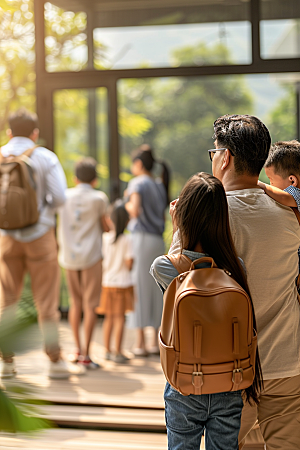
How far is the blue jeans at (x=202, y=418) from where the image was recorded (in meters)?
1.41

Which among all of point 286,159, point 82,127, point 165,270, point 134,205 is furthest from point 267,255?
point 82,127

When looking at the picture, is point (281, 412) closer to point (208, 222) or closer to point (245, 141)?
point (208, 222)

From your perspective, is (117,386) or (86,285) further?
(86,285)

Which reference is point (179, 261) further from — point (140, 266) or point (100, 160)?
point (100, 160)

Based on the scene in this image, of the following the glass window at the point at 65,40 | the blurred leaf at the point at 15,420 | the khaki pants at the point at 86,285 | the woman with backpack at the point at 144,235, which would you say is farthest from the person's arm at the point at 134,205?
the blurred leaf at the point at 15,420

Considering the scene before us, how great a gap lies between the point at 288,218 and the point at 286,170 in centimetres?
29

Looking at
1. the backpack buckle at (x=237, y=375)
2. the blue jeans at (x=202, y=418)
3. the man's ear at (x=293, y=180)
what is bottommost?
the blue jeans at (x=202, y=418)

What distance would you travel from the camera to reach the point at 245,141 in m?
1.47

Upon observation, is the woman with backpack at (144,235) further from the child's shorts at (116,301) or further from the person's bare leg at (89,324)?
the person's bare leg at (89,324)

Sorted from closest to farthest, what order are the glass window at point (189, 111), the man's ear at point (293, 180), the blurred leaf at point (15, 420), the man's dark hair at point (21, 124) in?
the blurred leaf at point (15, 420), the man's ear at point (293, 180), the man's dark hair at point (21, 124), the glass window at point (189, 111)

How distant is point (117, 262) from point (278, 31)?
2.14 metres

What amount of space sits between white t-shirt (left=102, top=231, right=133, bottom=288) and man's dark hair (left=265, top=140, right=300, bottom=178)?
2.26 metres

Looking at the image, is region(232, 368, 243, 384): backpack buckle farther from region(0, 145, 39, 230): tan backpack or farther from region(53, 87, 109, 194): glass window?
region(53, 87, 109, 194): glass window

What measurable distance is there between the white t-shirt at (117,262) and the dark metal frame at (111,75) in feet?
3.09
